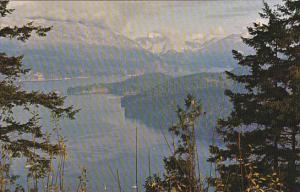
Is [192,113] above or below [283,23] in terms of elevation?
below

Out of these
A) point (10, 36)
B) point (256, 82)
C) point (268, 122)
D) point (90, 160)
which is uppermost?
point (10, 36)

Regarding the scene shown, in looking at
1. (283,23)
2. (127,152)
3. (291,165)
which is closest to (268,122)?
(291,165)

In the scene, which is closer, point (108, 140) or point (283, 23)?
point (283, 23)

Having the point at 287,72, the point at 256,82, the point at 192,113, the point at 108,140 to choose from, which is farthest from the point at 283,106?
the point at 108,140

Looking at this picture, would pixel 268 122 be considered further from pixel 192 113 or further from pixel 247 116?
pixel 192 113

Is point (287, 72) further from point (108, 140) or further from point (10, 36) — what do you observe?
point (108, 140)

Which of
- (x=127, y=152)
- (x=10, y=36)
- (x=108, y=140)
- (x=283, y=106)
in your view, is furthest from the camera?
(x=108, y=140)

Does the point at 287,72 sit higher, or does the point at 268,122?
the point at 287,72

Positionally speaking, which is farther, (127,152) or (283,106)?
(127,152)

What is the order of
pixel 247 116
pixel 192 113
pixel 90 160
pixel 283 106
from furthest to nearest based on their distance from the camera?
pixel 90 160 < pixel 247 116 < pixel 283 106 < pixel 192 113
